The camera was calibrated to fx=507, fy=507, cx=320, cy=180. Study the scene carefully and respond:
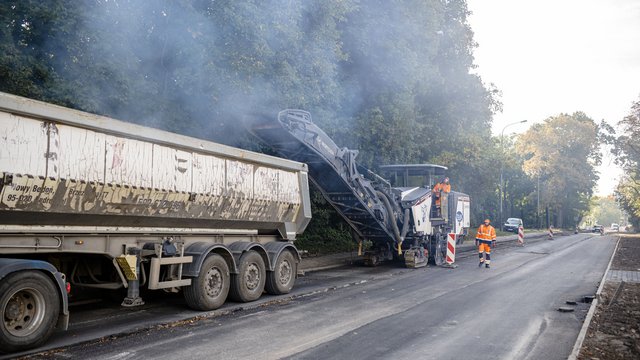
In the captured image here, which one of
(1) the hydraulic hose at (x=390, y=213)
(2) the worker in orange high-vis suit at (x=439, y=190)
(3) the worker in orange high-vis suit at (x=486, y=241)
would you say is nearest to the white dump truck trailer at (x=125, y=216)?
(1) the hydraulic hose at (x=390, y=213)

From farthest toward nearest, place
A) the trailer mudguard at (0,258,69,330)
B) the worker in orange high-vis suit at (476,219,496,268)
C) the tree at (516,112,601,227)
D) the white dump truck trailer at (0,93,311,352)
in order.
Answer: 1. the tree at (516,112,601,227)
2. the worker in orange high-vis suit at (476,219,496,268)
3. the white dump truck trailer at (0,93,311,352)
4. the trailer mudguard at (0,258,69,330)

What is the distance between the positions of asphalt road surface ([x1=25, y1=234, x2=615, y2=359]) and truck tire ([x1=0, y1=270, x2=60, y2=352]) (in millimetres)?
327

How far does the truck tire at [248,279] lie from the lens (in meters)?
8.91

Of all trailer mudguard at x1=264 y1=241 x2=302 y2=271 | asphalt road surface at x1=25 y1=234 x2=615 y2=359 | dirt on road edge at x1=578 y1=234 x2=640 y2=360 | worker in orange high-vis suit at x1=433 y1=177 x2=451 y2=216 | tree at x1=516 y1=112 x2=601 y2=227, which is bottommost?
dirt on road edge at x1=578 y1=234 x2=640 y2=360

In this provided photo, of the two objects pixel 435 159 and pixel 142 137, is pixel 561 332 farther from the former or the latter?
pixel 435 159

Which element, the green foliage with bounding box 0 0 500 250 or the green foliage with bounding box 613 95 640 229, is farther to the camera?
the green foliage with bounding box 613 95 640 229

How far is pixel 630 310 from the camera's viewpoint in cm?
895

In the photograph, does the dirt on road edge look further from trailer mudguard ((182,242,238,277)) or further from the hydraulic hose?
trailer mudguard ((182,242,238,277))

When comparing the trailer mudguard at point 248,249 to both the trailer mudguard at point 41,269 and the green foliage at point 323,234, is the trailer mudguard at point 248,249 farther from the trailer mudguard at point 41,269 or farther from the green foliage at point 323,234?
the green foliage at point 323,234

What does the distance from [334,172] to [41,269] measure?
7632mm

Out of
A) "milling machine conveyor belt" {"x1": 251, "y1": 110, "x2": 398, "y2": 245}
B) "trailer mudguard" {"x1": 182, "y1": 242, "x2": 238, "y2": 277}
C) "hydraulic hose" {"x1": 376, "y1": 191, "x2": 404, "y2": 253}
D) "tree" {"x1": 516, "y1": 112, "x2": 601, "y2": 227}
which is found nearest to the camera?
"trailer mudguard" {"x1": 182, "y1": 242, "x2": 238, "y2": 277}

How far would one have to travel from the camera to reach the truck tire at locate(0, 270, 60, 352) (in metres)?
5.43

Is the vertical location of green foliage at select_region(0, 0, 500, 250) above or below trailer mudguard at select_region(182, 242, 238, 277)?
above

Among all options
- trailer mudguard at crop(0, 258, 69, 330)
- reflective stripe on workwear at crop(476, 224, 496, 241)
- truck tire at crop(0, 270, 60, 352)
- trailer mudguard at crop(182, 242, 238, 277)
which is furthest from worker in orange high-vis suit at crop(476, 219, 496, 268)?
truck tire at crop(0, 270, 60, 352)
